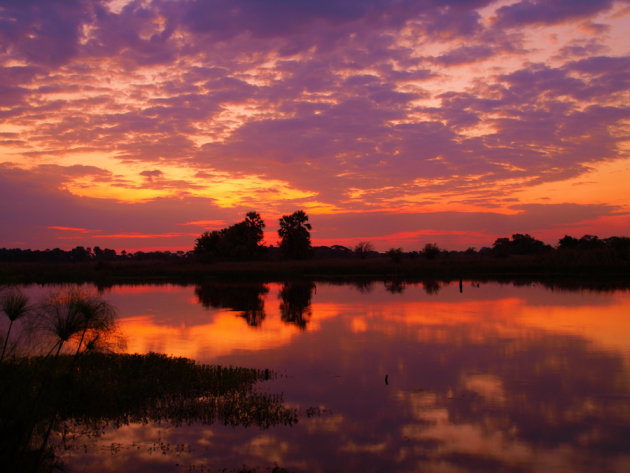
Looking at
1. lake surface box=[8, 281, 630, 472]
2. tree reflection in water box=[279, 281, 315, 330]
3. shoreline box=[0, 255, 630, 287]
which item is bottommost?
lake surface box=[8, 281, 630, 472]

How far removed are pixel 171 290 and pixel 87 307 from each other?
183 feet

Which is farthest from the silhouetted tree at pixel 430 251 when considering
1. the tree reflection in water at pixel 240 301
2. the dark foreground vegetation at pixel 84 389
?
the dark foreground vegetation at pixel 84 389

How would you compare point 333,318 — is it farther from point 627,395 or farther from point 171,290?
point 171,290

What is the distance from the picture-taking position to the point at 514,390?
16781 millimetres

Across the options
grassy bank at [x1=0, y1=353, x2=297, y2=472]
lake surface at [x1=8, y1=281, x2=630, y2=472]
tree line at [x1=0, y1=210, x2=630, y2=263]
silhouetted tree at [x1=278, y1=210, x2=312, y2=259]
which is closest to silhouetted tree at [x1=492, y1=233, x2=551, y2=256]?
tree line at [x1=0, y1=210, x2=630, y2=263]

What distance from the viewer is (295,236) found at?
126000mm

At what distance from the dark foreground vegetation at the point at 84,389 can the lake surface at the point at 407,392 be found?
646 mm

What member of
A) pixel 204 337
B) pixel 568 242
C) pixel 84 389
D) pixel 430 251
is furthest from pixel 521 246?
pixel 84 389

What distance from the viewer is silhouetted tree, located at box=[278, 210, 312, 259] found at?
125625mm

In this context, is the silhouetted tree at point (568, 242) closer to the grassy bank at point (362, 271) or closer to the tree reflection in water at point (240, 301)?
the grassy bank at point (362, 271)

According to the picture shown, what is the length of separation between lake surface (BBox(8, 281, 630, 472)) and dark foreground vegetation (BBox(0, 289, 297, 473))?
2.12 feet

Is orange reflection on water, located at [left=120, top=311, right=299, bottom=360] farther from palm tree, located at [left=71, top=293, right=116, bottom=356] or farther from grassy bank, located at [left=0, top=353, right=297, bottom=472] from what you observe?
palm tree, located at [left=71, top=293, right=116, bottom=356]

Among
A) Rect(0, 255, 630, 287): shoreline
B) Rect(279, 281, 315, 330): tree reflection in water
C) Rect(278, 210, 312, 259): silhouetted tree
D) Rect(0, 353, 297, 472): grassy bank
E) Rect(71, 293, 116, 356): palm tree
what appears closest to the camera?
Rect(0, 353, 297, 472): grassy bank

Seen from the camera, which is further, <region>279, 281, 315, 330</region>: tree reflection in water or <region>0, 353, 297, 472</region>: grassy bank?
<region>279, 281, 315, 330</region>: tree reflection in water
